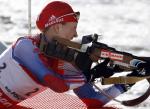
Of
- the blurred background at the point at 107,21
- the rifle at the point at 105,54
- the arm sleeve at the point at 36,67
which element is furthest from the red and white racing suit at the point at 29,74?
the blurred background at the point at 107,21

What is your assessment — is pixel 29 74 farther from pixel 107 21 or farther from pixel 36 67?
pixel 107 21

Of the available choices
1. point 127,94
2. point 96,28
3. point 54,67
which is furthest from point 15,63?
point 96,28

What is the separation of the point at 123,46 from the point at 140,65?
3.03 m

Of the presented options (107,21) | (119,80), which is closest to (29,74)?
(119,80)

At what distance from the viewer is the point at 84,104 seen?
4.46 m

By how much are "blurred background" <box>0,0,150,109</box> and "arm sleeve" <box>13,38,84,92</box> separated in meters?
2.76

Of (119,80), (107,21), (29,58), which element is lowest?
(107,21)

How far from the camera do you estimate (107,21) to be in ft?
25.8

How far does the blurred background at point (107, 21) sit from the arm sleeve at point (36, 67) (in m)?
2.76

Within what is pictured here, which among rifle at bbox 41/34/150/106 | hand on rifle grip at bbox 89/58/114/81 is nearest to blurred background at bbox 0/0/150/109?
hand on rifle grip at bbox 89/58/114/81

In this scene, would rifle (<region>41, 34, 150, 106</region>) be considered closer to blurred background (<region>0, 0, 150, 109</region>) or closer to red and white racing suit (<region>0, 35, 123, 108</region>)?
red and white racing suit (<region>0, 35, 123, 108</region>)

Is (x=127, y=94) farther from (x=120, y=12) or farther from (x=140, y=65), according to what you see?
(x=120, y=12)

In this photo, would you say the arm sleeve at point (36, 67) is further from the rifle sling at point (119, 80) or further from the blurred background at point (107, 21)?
the blurred background at point (107, 21)

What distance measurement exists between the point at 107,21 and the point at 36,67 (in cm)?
409
